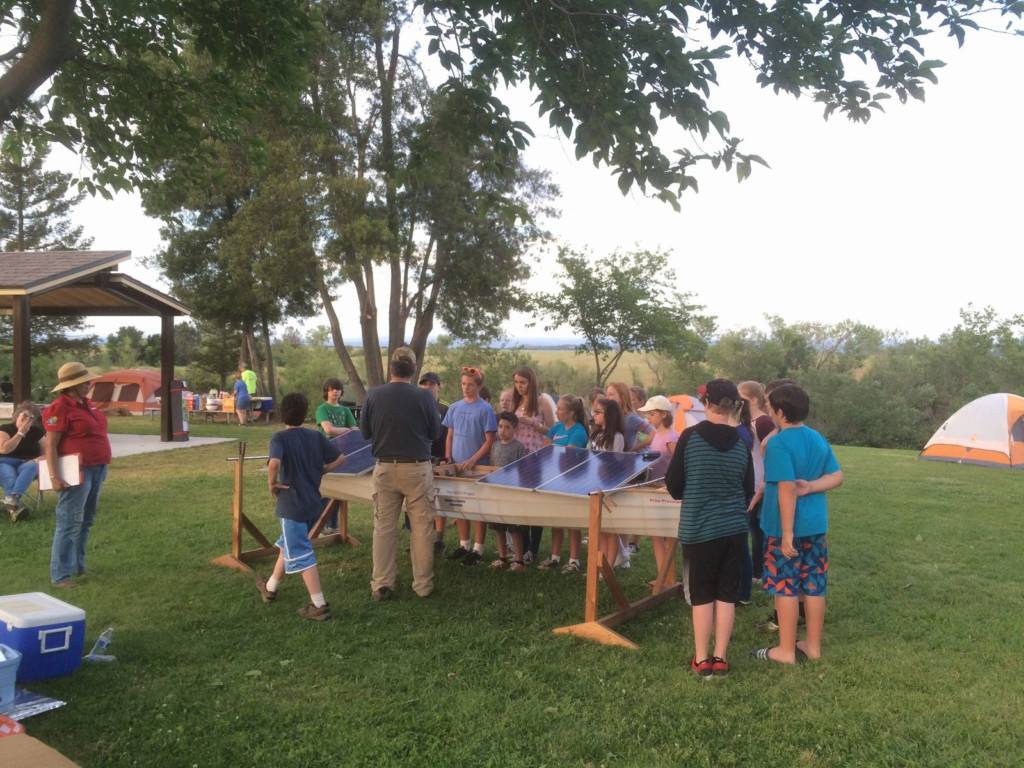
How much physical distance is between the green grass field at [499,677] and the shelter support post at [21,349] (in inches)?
279

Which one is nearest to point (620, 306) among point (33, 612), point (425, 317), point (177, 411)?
point (425, 317)

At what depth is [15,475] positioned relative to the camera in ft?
28.8

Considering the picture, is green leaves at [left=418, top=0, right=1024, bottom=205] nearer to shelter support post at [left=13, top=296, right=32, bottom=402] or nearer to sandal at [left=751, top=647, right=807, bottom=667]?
sandal at [left=751, top=647, right=807, bottom=667]

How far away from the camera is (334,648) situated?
4.89 m

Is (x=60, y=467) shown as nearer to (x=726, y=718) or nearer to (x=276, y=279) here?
(x=726, y=718)

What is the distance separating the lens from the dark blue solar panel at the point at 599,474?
17.1ft

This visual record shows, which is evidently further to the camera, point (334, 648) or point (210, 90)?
point (210, 90)

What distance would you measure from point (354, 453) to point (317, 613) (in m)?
1.64

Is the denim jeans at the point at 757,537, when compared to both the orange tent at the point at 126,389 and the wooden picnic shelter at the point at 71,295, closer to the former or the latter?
the wooden picnic shelter at the point at 71,295

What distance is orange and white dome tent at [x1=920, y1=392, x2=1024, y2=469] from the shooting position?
1691cm

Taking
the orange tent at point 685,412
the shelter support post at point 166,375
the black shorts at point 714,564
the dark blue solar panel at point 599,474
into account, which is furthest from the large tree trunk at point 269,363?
the black shorts at point 714,564

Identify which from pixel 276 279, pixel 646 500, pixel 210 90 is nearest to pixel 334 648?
pixel 646 500

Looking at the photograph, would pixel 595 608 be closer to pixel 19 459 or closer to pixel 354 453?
pixel 354 453

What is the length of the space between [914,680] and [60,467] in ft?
19.3
